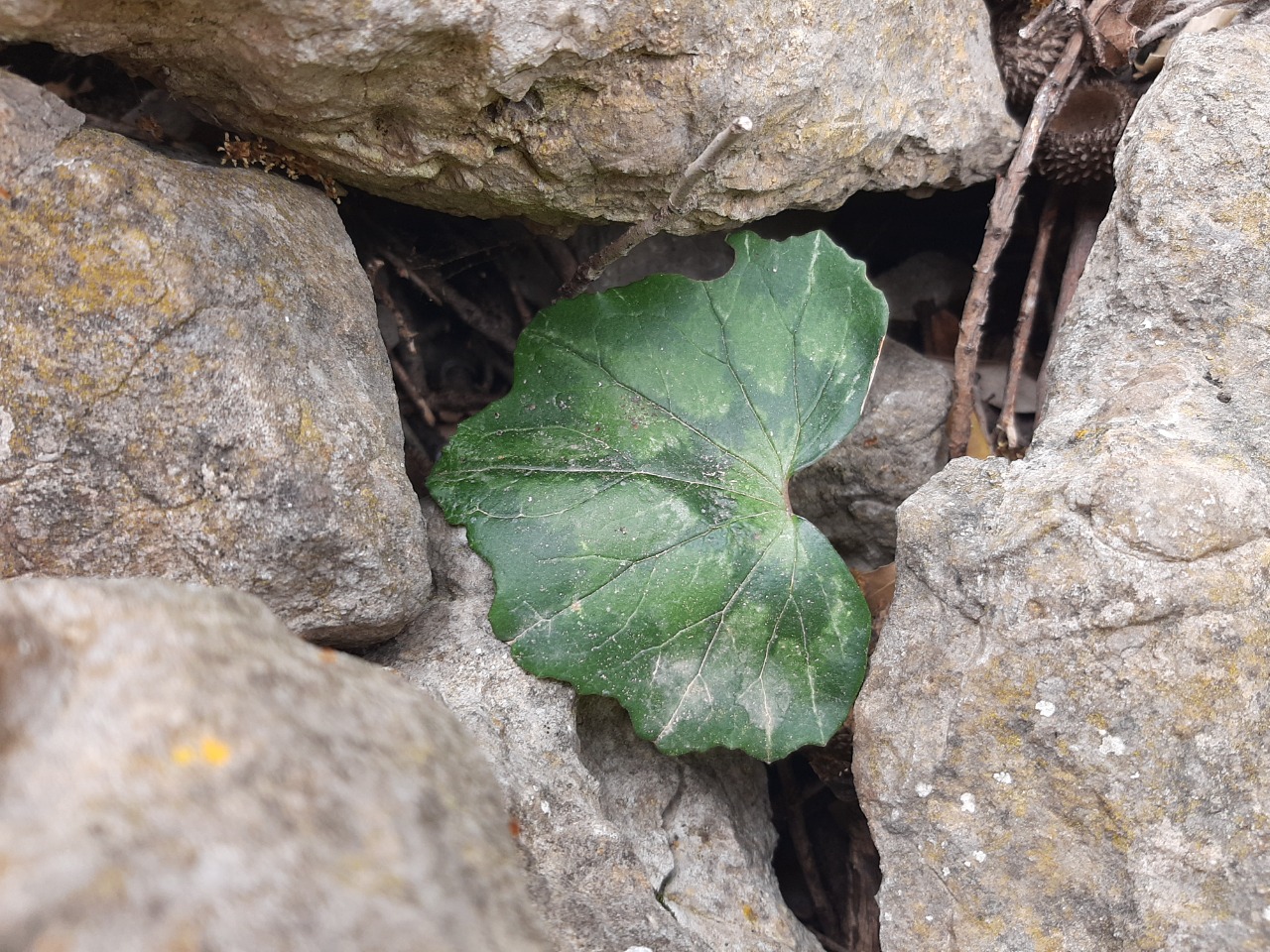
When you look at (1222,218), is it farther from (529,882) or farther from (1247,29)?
(529,882)

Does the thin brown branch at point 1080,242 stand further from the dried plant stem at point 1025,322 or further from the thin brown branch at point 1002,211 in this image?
Answer: the thin brown branch at point 1002,211

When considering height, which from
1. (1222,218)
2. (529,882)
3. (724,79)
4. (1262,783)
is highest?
(724,79)

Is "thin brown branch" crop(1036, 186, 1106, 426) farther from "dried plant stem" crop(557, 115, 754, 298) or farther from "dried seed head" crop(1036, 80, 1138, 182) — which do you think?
"dried plant stem" crop(557, 115, 754, 298)

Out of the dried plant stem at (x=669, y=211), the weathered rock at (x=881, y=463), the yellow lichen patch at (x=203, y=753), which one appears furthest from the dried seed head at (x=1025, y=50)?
the yellow lichen patch at (x=203, y=753)

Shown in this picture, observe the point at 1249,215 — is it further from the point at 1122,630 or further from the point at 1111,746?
the point at 1111,746

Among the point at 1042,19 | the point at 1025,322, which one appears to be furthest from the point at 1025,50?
the point at 1025,322

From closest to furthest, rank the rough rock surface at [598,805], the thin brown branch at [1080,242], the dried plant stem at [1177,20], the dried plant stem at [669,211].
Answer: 1. the rough rock surface at [598,805]
2. the dried plant stem at [669,211]
3. the dried plant stem at [1177,20]
4. the thin brown branch at [1080,242]

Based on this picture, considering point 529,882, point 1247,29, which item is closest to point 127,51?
point 529,882
